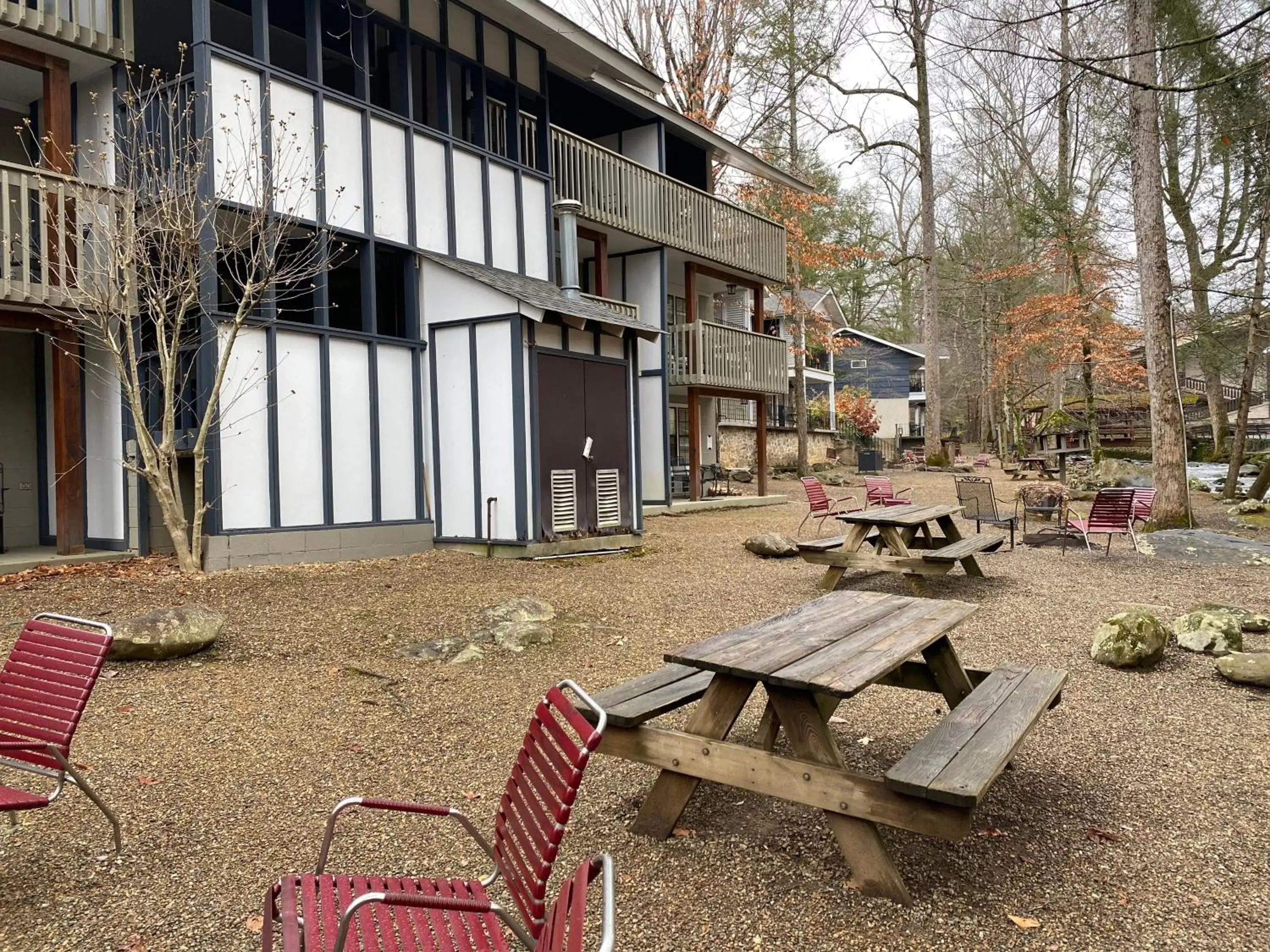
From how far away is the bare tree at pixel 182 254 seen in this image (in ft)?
27.0

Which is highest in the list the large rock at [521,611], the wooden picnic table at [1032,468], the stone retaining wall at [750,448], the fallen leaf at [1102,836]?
the stone retaining wall at [750,448]

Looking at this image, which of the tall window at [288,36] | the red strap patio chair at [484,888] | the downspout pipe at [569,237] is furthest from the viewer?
the downspout pipe at [569,237]

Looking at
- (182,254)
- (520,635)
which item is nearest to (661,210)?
(182,254)

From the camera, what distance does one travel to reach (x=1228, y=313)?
49.4ft

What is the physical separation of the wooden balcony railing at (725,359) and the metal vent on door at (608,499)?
5.54 m

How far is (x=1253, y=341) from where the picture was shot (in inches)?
568

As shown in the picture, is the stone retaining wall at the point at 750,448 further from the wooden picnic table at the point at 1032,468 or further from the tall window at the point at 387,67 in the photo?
the tall window at the point at 387,67

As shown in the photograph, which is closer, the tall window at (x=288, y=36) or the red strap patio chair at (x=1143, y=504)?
the red strap patio chair at (x=1143, y=504)

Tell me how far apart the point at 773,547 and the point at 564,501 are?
268cm

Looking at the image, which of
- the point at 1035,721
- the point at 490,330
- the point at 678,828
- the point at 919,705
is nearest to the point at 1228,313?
the point at 490,330

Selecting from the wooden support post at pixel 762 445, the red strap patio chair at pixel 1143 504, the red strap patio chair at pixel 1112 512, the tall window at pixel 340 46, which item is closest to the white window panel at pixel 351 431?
the tall window at pixel 340 46

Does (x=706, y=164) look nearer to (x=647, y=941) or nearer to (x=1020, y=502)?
(x=1020, y=502)

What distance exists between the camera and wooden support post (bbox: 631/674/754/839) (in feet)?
10.8

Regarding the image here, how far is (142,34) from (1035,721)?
41.8 feet
